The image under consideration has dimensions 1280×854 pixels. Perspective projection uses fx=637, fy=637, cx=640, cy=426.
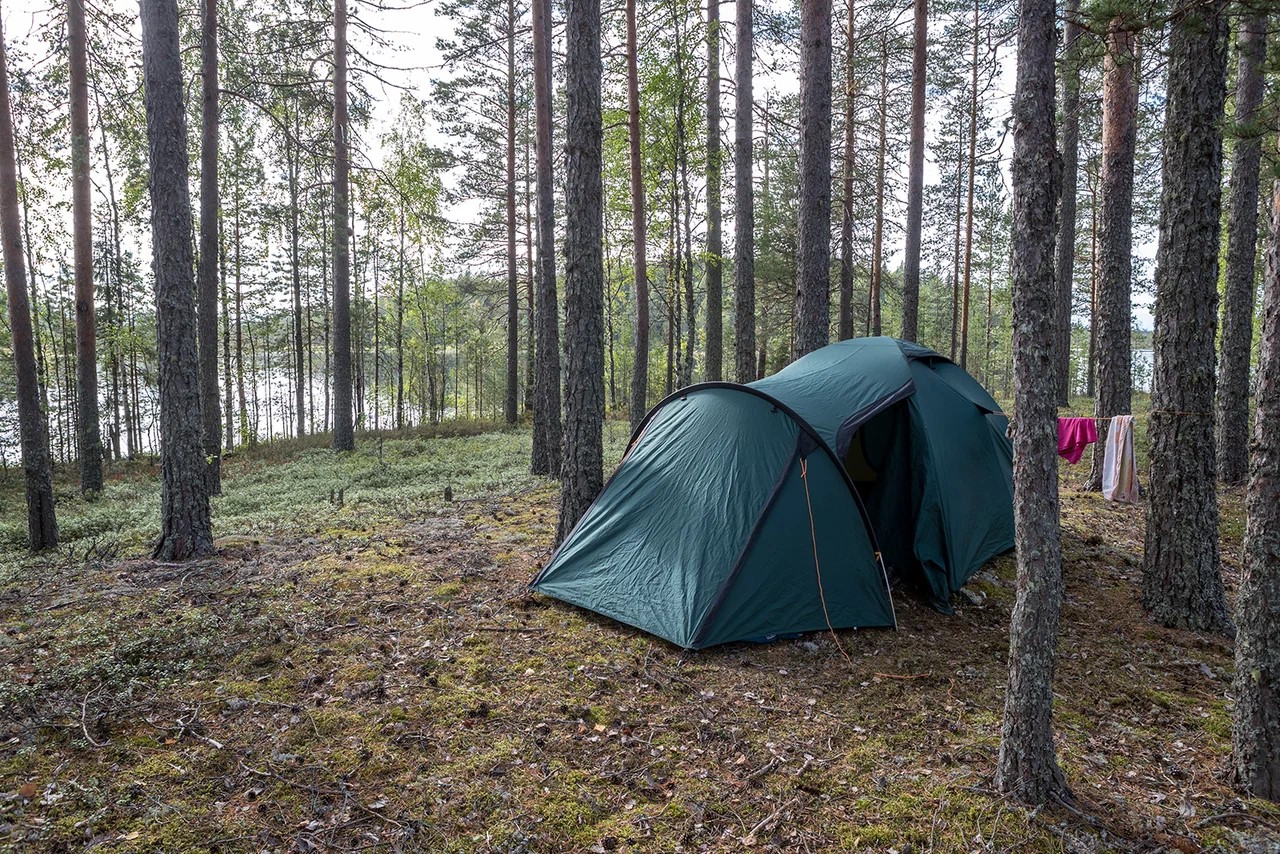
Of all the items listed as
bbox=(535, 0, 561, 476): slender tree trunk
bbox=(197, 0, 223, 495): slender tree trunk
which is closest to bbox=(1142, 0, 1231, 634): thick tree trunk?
bbox=(535, 0, 561, 476): slender tree trunk

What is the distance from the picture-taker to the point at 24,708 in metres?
3.48

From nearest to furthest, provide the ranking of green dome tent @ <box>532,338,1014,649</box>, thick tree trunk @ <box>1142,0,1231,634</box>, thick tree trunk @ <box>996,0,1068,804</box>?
thick tree trunk @ <box>996,0,1068,804</box> → thick tree trunk @ <box>1142,0,1231,634</box> → green dome tent @ <box>532,338,1014,649</box>

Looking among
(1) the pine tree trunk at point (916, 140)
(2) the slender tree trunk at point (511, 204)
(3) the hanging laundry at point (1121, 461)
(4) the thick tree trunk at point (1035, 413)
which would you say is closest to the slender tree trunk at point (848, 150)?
(1) the pine tree trunk at point (916, 140)

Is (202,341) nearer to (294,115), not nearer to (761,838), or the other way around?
(294,115)

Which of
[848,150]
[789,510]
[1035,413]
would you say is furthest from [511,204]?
[1035,413]

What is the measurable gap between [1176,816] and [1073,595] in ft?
10.0

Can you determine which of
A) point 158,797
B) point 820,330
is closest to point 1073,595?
point 820,330

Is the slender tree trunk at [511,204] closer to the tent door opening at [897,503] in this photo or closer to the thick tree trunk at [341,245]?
the thick tree trunk at [341,245]

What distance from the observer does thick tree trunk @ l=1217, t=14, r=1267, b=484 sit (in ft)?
26.8

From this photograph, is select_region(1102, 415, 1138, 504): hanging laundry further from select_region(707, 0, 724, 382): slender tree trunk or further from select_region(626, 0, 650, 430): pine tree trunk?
select_region(626, 0, 650, 430): pine tree trunk

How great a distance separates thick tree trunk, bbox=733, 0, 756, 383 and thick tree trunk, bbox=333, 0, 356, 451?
718cm

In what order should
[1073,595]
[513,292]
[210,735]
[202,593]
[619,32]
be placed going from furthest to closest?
[513,292] < [619,32] < [1073,595] < [202,593] < [210,735]

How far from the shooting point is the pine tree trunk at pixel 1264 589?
2.98 metres

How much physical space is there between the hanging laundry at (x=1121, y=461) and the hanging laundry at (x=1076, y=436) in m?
0.20
